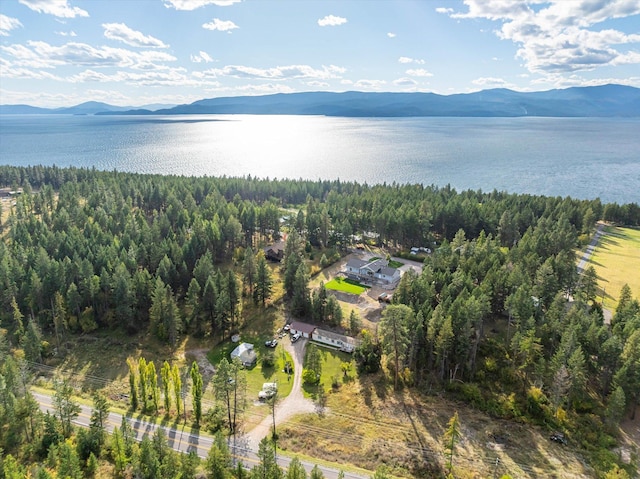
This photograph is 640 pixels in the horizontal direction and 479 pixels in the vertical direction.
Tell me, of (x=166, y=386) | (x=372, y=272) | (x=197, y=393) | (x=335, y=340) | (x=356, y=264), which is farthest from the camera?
(x=356, y=264)

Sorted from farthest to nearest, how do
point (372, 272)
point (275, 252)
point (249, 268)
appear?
point (275, 252), point (372, 272), point (249, 268)

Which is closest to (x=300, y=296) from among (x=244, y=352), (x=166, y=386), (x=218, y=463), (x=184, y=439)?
(x=244, y=352)

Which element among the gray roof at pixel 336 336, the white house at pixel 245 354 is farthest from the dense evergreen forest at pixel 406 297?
the white house at pixel 245 354

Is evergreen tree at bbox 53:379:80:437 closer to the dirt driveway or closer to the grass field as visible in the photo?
the dirt driveway

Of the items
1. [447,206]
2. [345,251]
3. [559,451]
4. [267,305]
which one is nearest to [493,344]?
[559,451]

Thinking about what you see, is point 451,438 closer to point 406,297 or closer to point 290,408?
point 290,408

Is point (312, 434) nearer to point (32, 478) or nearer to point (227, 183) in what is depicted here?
point (32, 478)

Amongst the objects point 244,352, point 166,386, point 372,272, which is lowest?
point 244,352

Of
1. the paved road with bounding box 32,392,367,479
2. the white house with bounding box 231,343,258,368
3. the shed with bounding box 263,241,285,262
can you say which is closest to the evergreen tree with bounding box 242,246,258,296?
the white house with bounding box 231,343,258,368

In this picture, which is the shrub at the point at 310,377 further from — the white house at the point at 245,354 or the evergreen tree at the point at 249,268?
the evergreen tree at the point at 249,268
